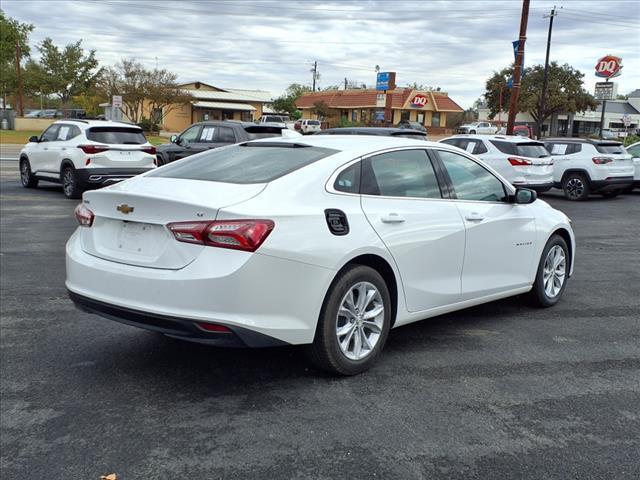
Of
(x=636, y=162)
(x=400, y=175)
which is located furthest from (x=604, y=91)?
(x=400, y=175)

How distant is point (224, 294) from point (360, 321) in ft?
3.50

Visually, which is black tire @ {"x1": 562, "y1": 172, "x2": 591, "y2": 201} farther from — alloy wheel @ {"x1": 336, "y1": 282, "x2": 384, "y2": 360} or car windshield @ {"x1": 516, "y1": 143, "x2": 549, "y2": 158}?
alloy wheel @ {"x1": 336, "y1": 282, "x2": 384, "y2": 360}

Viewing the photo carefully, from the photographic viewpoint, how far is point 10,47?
52.9 metres

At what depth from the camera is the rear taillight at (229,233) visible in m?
3.80

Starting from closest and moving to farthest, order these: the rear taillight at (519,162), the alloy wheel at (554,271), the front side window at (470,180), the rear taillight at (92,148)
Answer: the front side window at (470,180), the alloy wheel at (554,271), the rear taillight at (92,148), the rear taillight at (519,162)

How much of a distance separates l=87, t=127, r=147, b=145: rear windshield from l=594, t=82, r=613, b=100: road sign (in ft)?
74.3

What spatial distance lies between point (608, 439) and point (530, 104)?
208 feet

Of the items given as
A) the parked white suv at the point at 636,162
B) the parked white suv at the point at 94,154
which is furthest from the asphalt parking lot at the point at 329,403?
the parked white suv at the point at 636,162

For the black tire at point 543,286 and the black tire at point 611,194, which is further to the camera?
the black tire at point 611,194

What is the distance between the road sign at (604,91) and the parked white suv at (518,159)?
1519 centimetres

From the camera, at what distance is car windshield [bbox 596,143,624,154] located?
18237 millimetres

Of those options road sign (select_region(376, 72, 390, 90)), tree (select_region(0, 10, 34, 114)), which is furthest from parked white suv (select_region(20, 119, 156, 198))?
tree (select_region(0, 10, 34, 114))

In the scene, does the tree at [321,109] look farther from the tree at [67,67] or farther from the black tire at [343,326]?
the black tire at [343,326]

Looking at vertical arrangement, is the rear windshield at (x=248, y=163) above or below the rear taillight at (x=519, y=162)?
above
